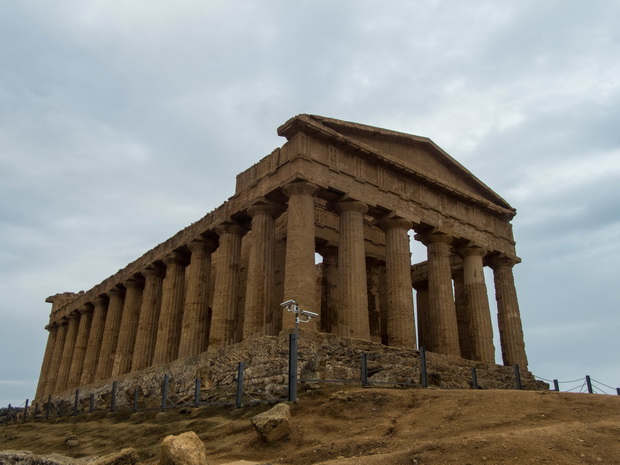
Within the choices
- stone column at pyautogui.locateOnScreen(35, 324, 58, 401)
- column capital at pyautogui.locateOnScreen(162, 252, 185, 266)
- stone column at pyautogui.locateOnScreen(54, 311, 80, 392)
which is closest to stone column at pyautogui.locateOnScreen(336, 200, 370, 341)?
column capital at pyautogui.locateOnScreen(162, 252, 185, 266)

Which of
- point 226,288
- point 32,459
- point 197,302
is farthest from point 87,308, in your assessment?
point 32,459

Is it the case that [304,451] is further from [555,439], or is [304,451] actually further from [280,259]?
[280,259]

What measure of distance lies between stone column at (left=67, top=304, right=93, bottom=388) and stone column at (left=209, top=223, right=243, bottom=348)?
19150 millimetres

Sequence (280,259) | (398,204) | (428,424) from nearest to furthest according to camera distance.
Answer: (428,424), (398,204), (280,259)

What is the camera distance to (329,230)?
93.5 feet

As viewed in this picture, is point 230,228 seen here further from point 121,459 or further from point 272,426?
point 121,459

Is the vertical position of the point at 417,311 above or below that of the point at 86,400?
above

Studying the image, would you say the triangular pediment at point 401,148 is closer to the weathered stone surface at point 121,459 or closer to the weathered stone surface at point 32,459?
the weathered stone surface at point 32,459

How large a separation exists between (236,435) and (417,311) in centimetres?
2238

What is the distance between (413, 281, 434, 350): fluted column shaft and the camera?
1271 inches

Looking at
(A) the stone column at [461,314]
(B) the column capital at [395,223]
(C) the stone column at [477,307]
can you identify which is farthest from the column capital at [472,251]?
→ (B) the column capital at [395,223]

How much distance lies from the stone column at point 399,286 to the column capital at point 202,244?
29.7 ft

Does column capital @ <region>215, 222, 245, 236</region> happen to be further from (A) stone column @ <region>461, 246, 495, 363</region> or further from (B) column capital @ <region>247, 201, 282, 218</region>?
(A) stone column @ <region>461, 246, 495, 363</region>

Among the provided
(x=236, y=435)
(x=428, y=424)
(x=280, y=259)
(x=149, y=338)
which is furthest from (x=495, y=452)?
(x=149, y=338)
